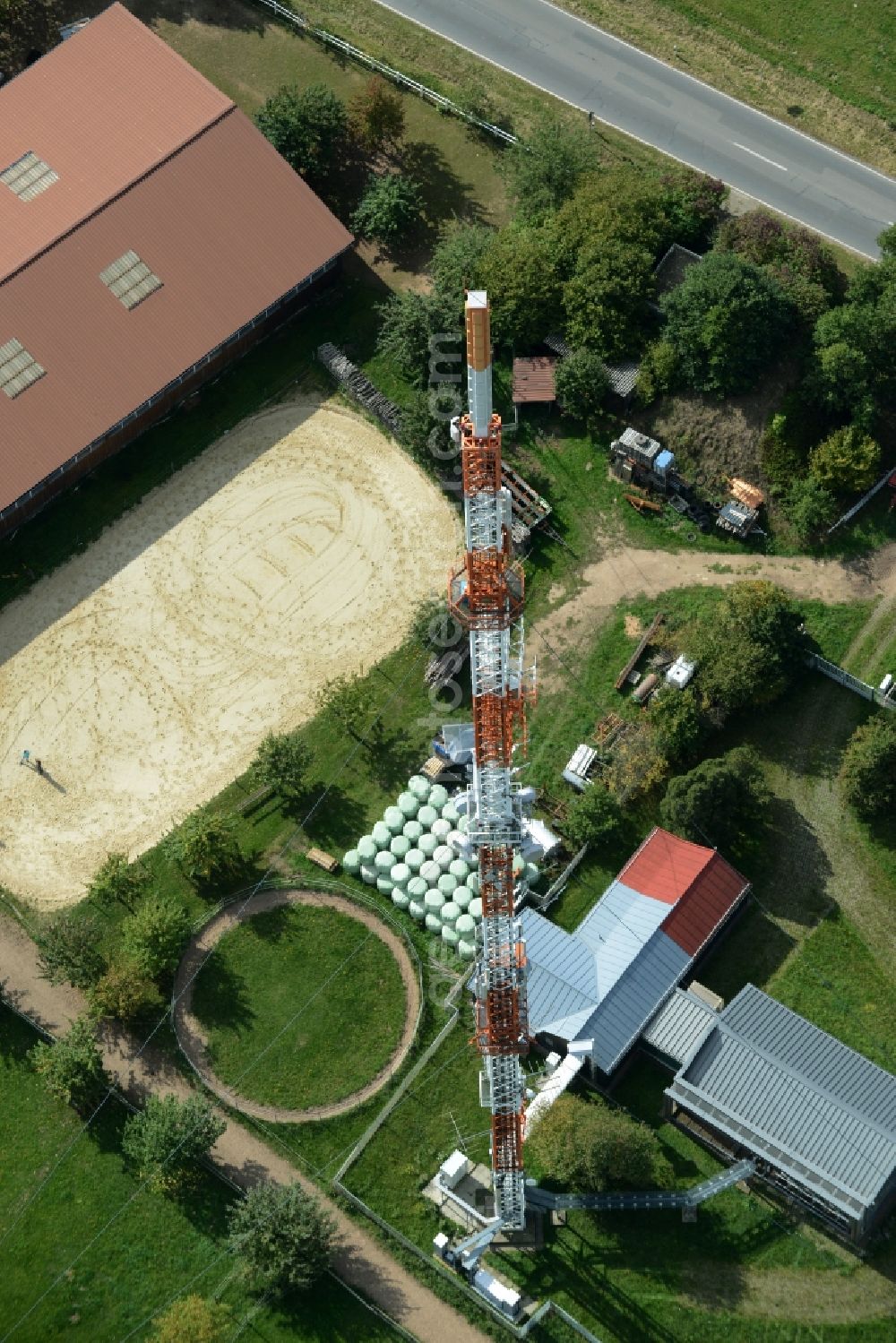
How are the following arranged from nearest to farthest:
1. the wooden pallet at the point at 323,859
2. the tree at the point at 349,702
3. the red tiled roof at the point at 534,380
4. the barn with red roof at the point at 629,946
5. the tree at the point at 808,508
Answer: the barn with red roof at the point at 629,946
the wooden pallet at the point at 323,859
the tree at the point at 349,702
the tree at the point at 808,508
the red tiled roof at the point at 534,380

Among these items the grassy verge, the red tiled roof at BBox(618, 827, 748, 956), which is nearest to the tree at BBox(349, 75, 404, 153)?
the grassy verge

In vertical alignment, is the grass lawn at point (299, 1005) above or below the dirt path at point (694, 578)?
below

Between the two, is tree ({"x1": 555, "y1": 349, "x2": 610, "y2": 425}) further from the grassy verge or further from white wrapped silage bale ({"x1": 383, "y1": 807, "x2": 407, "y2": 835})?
white wrapped silage bale ({"x1": 383, "y1": 807, "x2": 407, "y2": 835})

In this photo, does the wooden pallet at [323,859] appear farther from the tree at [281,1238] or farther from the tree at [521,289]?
the tree at [521,289]

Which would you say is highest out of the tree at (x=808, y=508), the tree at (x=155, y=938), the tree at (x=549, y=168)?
the tree at (x=549, y=168)

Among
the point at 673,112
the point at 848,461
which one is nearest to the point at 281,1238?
the point at 848,461

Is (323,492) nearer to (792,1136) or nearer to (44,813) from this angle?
(44,813)

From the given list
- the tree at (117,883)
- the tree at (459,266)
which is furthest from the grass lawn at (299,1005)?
the tree at (459,266)

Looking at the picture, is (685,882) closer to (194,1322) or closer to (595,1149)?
(595,1149)
